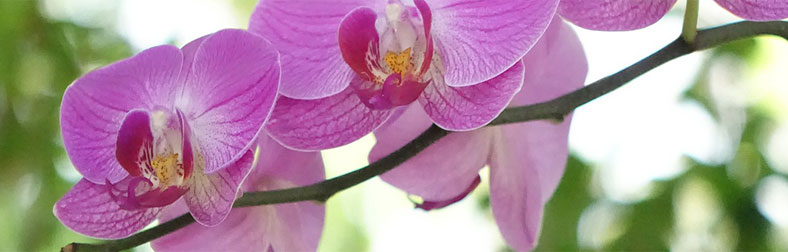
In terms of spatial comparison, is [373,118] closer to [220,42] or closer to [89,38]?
[220,42]

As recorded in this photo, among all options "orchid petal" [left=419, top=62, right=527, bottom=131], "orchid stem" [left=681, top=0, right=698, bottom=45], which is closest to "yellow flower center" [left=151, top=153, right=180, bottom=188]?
"orchid petal" [left=419, top=62, right=527, bottom=131]

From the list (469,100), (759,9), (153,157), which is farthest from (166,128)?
(759,9)

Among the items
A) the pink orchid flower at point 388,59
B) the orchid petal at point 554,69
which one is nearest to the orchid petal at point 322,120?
the pink orchid flower at point 388,59

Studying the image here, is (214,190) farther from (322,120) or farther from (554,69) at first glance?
(554,69)

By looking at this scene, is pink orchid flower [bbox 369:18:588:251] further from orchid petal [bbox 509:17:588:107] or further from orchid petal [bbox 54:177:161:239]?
orchid petal [bbox 54:177:161:239]

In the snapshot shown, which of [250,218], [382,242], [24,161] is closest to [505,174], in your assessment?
[250,218]

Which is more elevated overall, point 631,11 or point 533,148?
point 631,11
